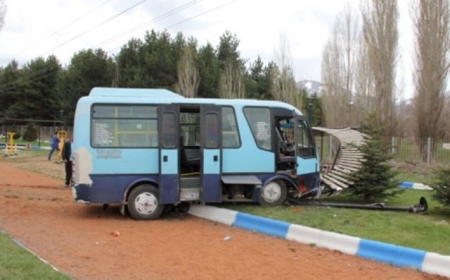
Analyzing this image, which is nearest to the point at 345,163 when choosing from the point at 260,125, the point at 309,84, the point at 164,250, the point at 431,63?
the point at 260,125

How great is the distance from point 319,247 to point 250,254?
1.28 m

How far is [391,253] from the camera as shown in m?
7.57

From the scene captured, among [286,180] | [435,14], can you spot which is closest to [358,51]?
[435,14]

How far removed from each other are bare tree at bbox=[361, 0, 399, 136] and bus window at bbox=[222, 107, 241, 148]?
22302 millimetres

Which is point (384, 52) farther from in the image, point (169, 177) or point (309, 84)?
point (309, 84)

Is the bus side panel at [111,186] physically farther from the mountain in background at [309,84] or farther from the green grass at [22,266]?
the mountain in background at [309,84]

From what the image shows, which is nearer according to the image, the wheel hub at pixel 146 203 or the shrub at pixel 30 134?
the wheel hub at pixel 146 203

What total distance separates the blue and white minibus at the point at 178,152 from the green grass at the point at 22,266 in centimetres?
371

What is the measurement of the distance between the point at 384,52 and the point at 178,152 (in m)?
24.4

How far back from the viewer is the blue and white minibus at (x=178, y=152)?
437 inches

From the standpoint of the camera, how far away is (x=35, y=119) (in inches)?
2640

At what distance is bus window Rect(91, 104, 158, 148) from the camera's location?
11125mm

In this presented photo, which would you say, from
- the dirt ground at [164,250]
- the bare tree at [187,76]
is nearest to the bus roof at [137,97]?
the dirt ground at [164,250]

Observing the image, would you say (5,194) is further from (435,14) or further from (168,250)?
(435,14)
